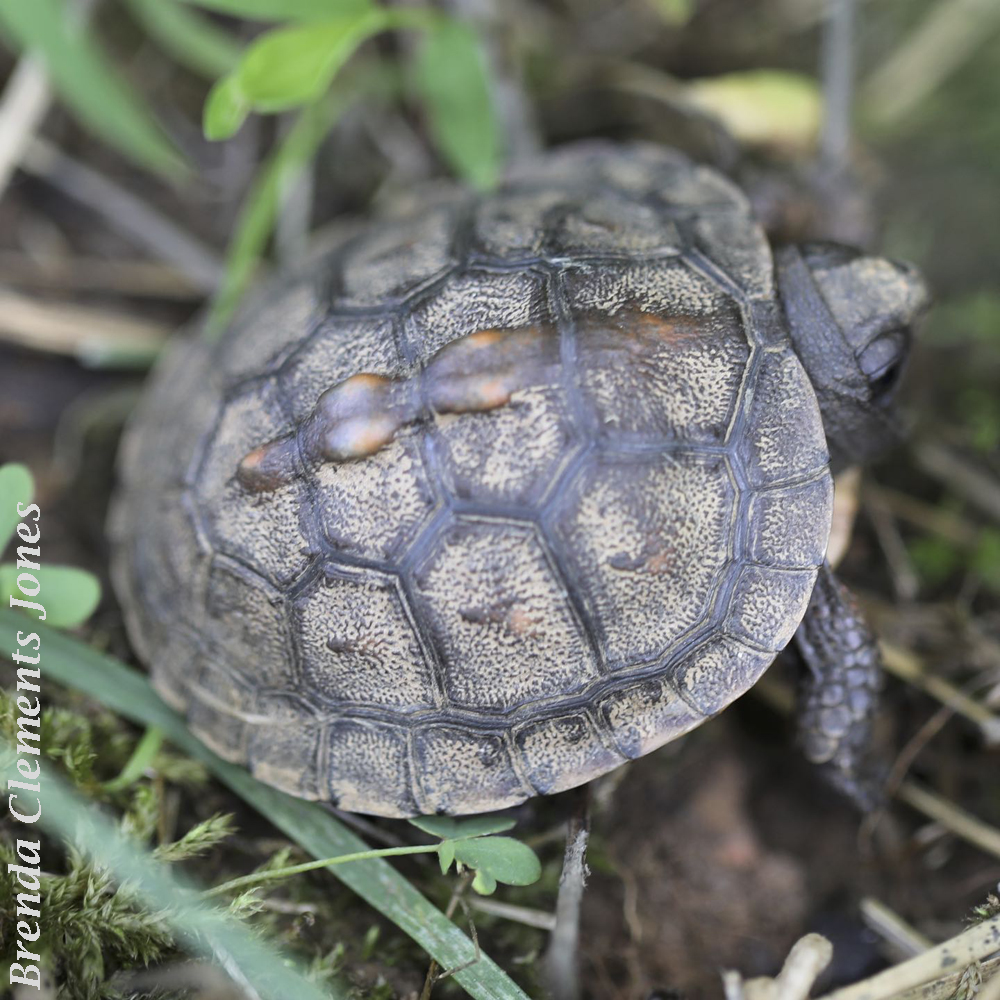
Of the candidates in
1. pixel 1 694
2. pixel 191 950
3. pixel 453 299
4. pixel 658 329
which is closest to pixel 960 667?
pixel 658 329

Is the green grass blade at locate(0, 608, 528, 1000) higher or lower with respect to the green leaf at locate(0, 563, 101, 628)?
lower

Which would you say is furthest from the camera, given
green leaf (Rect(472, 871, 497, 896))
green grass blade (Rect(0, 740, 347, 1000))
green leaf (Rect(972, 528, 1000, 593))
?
green leaf (Rect(972, 528, 1000, 593))

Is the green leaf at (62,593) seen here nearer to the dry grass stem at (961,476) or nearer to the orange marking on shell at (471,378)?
the orange marking on shell at (471,378)

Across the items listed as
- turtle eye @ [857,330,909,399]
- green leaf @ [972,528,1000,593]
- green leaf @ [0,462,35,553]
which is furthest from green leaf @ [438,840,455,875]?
green leaf @ [972,528,1000,593]

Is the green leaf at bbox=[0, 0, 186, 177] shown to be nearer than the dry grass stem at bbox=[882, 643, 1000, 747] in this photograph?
No

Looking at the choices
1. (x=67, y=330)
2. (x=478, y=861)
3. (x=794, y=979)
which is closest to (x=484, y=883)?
(x=478, y=861)

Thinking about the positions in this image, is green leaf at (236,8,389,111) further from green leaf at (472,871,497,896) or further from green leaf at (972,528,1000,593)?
green leaf at (972,528,1000,593)

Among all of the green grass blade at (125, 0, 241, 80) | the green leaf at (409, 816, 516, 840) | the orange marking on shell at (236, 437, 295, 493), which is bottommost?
the green leaf at (409, 816, 516, 840)
